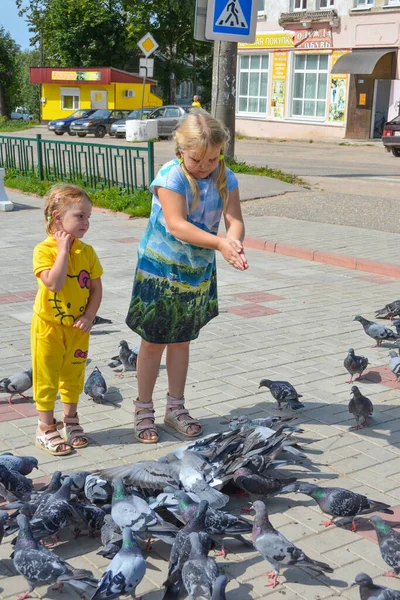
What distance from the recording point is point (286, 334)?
749cm

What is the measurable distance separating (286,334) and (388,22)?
31.8 meters

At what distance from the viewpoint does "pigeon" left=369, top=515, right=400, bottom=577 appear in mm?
3535

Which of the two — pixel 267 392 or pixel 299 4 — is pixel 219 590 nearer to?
pixel 267 392

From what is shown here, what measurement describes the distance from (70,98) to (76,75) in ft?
8.07

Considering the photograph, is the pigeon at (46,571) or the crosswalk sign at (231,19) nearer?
the pigeon at (46,571)

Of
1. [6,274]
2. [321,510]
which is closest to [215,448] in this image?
[321,510]

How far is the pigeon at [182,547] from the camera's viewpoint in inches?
130

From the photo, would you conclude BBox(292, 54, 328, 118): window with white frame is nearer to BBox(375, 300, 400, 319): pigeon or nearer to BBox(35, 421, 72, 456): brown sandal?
BBox(375, 300, 400, 319): pigeon

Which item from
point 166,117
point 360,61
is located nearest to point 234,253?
point 360,61

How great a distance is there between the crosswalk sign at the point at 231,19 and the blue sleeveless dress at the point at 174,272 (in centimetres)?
868

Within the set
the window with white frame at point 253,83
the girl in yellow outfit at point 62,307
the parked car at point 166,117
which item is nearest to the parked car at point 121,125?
the parked car at point 166,117

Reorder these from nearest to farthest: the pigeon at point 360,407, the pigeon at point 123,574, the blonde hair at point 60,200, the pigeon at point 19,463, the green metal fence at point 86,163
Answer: the pigeon at point 123,574 < the pigeon at point 19,463 < the blonde hair at point 60,200 < the pigeon at point 360,407 < the green metal fence at point 86,163

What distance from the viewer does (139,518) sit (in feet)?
12.1

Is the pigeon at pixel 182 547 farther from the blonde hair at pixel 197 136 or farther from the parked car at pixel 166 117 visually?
the parked car at pixel 166 117
